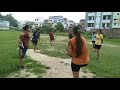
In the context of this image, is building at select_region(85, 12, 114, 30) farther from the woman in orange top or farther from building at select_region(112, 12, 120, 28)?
the woman in orange top

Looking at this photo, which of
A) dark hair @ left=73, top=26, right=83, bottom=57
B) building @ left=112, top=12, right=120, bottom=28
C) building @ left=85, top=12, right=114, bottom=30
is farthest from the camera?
building @ left=85, top=12, right=114, bottom=30

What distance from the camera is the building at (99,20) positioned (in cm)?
5361

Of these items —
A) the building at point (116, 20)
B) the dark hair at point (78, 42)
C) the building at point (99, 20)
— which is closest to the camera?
the dark hair at point (78, 42)

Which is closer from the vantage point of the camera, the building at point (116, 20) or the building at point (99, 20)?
the building at point (116, 20)

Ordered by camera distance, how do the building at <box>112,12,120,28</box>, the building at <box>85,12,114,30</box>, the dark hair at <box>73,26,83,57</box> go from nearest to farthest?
the dark hair at <box>73,26,83,57</box>
the building at <box>112,12,120,28</box>
the building at <box>85,12,114,30</box>

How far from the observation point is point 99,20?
54.7 m

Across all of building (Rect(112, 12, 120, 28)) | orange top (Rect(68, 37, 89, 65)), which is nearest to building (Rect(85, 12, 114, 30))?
building (Rect(112, 12, 120, 28))

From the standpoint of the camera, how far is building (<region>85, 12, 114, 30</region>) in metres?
53.6

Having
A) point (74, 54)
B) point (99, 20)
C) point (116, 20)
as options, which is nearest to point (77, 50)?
point (74, 54)

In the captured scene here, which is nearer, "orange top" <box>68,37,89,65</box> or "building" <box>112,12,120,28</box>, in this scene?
"orange top" <box>68,37,89,65</box>

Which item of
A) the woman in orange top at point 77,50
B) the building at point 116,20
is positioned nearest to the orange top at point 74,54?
the woman in orange top at point 77,50

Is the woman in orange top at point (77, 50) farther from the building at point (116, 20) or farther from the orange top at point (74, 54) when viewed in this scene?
the building at point (116, 20)
